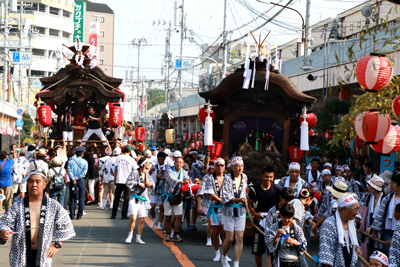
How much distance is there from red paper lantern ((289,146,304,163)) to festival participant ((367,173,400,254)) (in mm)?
7302

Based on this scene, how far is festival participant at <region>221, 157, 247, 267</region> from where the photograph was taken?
1034 centimetres


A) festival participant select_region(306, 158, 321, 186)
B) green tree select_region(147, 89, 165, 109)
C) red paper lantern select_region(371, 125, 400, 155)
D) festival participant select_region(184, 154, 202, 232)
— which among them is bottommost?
festival participant select_region(184, 154, 202, 232)

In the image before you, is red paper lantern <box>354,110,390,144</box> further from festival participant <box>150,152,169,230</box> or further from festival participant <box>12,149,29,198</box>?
festival participant <box>12,149,29,198</box>

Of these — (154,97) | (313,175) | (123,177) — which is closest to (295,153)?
(313,175)

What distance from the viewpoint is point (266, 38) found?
16.8 metres

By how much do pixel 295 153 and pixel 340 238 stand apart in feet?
31.4

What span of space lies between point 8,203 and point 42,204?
10070mm

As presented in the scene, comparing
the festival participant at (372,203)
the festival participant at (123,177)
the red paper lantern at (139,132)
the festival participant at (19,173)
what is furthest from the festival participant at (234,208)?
the red paper lantern at (139,132)

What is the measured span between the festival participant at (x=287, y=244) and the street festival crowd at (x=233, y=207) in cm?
1

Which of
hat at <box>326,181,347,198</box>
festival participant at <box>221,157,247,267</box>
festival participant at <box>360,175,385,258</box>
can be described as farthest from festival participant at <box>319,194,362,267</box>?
festival participant at <box>221,157,247,267</box>

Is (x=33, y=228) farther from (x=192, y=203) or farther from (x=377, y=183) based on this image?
(x=192, y=203)

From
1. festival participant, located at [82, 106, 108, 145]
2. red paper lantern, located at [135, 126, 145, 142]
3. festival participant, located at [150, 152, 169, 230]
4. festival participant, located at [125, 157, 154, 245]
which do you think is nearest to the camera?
festival participant, located at [125, 157, 154, 245]

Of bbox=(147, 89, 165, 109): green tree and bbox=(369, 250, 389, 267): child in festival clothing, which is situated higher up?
bbox=(147, 89, 165, 109): green tree

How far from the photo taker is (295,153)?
647 inches
